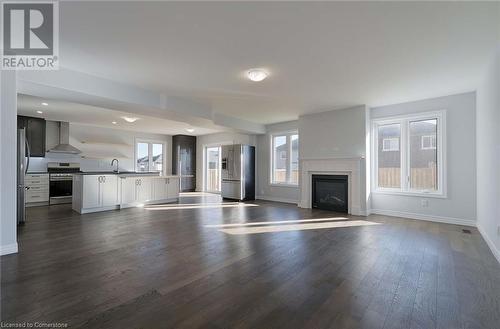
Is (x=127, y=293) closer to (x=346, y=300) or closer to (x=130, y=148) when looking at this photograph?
(x=346, y=300)

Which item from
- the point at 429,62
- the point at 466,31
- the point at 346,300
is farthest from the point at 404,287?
the point at 429,62

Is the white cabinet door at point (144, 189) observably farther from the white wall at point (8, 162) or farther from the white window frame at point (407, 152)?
the white window frame at point (407, 152)

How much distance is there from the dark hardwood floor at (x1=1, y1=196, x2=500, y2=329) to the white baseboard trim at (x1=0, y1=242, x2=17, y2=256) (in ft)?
0.42

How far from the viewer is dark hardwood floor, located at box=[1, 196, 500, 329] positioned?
1743 mm

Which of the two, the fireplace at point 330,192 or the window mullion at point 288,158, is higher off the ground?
the window mullion at point 288,158

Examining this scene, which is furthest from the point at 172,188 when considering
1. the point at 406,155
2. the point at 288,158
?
the point at 406,155

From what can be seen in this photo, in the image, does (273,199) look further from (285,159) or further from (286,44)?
(286,44)

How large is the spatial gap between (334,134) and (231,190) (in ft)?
12.8

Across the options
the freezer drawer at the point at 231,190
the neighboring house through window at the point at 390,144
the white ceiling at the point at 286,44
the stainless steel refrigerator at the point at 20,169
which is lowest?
the freezer drawer at the point at 231,190

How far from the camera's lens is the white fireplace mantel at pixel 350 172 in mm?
5492

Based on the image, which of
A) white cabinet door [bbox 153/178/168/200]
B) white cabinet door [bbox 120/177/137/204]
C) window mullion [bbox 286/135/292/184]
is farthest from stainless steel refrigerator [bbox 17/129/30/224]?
window mullion [bbox 286/135/292/184]

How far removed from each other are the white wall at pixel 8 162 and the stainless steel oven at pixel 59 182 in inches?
182

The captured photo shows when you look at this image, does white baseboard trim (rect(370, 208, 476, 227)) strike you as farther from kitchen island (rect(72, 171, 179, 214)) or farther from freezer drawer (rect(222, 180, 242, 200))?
kitchen island (rect(72, 171, 179, 214))

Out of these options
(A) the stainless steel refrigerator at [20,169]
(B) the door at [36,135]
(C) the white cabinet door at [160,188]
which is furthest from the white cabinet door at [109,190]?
(B) the door at [36,135]
